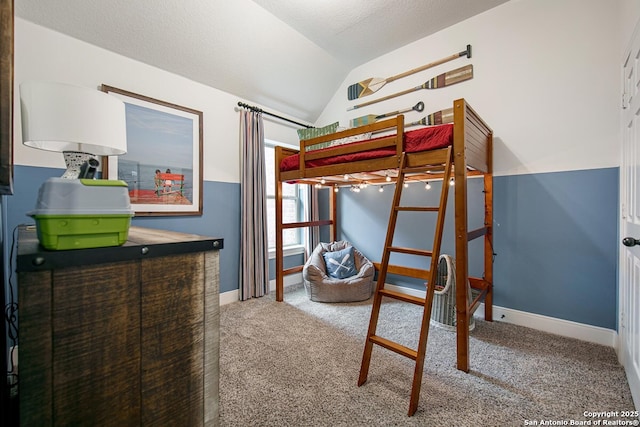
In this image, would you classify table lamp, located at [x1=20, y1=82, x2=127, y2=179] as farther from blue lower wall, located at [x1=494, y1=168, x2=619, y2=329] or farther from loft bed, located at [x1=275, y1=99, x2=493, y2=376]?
blue lower wall, located at [x1=494, y1=168, x2=619, y2=329]

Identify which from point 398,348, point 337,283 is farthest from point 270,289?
point 398,348

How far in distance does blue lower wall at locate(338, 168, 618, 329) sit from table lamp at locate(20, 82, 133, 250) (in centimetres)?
298

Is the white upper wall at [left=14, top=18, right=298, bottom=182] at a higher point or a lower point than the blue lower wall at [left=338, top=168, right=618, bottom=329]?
higher

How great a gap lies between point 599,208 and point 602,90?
95 centimetres

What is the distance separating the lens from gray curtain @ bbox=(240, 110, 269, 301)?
3.24 m

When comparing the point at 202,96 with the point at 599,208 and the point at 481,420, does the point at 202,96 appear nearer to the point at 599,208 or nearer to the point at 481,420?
the point at 481,420

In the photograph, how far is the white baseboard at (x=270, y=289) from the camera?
3109 mm

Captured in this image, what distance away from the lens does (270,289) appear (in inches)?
142

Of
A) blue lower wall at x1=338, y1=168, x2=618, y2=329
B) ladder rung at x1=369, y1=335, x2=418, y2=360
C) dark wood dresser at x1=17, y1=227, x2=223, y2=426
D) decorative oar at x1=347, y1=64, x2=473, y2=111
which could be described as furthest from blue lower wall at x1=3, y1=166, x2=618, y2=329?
dark wood dresser at x1=17, y1=227, x2=223, y2=426

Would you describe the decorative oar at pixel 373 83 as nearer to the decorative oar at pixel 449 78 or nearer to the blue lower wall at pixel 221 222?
the decorative oar at pixel 449 78

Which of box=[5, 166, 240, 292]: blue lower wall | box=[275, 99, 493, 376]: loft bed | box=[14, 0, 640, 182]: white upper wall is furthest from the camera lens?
box=[5, 166, 240, 292]: blue lower wall

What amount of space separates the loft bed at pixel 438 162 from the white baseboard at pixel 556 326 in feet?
0.42

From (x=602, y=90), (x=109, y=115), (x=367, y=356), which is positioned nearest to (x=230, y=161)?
(x=109, y=115)

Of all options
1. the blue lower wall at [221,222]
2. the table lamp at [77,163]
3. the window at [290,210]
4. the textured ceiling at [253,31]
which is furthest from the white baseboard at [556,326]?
the table lamp at [77,163]
